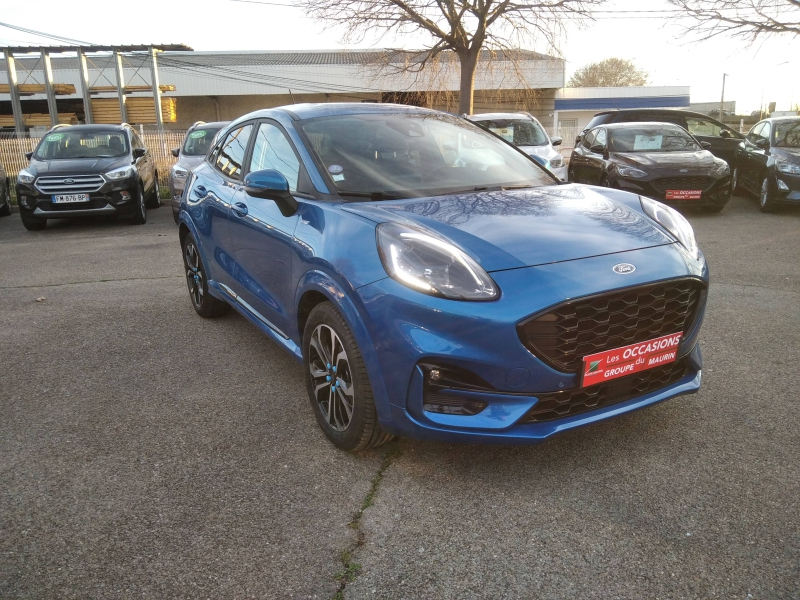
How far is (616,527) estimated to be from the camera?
245cm

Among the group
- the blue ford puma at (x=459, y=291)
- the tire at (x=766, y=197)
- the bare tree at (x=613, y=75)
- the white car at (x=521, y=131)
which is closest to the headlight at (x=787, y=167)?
the tire at (x=766, y=197)

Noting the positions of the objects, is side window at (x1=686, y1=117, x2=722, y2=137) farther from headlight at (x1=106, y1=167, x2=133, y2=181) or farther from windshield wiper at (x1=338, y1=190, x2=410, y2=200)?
windshield wiper at (x1=338, y1=190, x2=410, y2=200)

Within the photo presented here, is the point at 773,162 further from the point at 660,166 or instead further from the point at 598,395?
the point at 598,395

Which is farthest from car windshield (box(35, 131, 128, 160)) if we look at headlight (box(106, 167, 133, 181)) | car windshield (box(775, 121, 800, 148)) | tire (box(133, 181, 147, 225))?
car windshield (box(775, 121, 800, 148))

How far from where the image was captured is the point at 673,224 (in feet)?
10.5

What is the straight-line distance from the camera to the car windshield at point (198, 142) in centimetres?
1134

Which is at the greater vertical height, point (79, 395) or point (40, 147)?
point (40, 147)

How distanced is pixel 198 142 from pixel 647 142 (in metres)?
7.49

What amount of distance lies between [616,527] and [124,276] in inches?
238

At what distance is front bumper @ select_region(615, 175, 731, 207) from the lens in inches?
393

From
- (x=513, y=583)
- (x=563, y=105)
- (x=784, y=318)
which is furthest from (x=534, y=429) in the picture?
(x=563, y=105)

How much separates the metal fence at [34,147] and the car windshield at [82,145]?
375cm

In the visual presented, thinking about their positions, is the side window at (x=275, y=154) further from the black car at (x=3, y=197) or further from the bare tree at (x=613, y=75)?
the bare tree at (x=613, y=75)

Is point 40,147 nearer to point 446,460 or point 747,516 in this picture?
point 446,460
